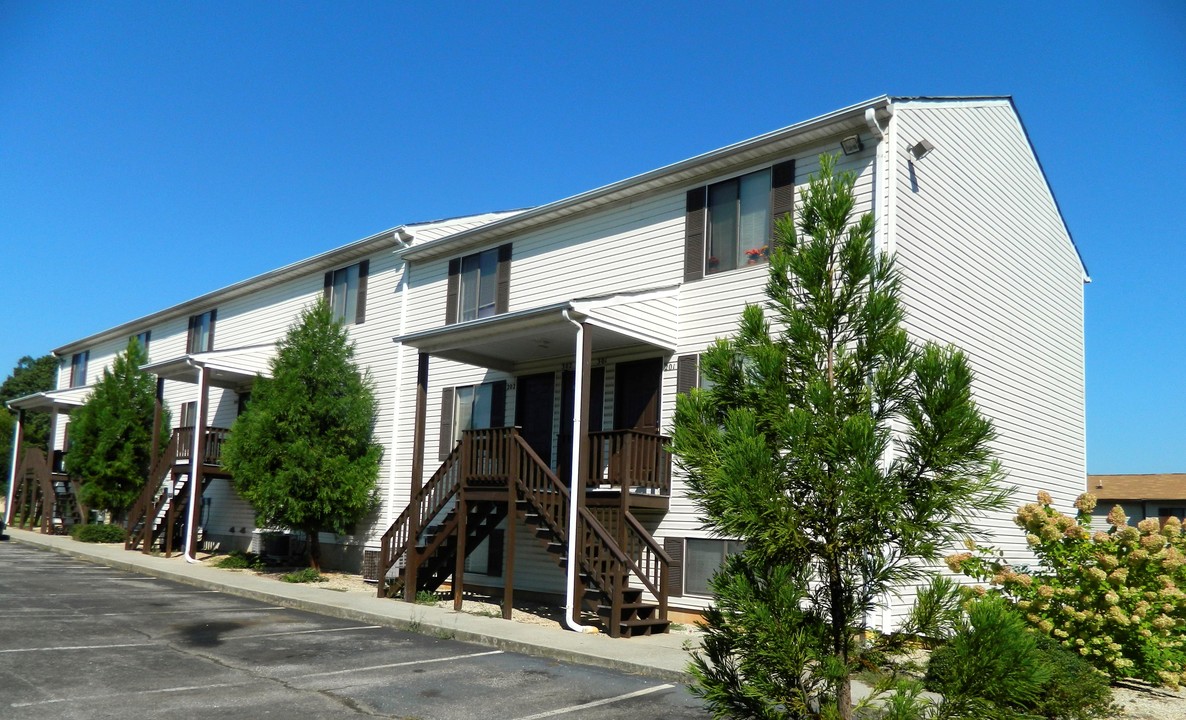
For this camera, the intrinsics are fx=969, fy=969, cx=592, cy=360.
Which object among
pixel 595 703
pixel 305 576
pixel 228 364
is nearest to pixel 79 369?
pixel 228 364

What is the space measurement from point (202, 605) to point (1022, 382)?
13.7 metres

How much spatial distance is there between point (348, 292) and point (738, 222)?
35.8 ft

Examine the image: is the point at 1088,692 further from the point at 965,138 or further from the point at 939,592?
the point at 965,138

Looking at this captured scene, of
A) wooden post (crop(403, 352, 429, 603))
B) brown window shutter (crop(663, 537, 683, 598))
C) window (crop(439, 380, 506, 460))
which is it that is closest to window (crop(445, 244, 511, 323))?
window (crop(439, 380, 506, 460))

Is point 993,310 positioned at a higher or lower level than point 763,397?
higher

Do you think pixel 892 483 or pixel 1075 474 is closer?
pixel 892 483

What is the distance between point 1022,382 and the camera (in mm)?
16062

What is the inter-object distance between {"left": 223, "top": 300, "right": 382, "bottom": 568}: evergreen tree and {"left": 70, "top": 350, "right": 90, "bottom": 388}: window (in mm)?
19168

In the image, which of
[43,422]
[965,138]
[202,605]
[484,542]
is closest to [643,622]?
[484,542]

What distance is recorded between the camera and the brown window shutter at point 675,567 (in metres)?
14.6

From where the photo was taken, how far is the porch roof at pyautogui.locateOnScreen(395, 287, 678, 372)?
1384 centimetres

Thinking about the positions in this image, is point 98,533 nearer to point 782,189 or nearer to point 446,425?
point 446,425

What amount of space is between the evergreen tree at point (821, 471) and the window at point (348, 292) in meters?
17.0

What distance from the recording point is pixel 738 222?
1489cm
